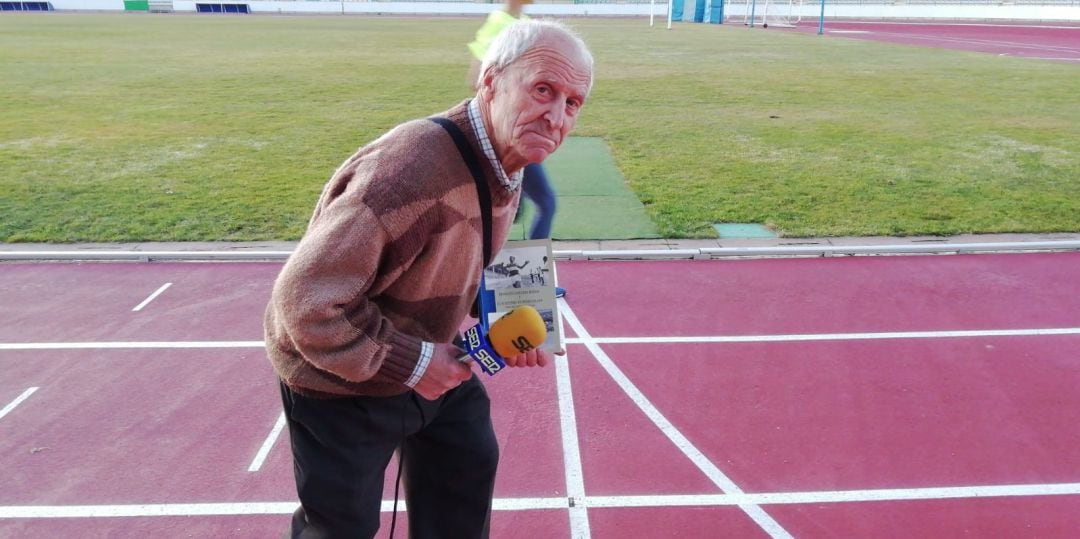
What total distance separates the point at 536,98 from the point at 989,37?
4650 centimetres

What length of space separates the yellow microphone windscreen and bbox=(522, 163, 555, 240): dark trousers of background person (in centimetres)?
315

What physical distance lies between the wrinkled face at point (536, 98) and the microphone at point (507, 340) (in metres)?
0.45

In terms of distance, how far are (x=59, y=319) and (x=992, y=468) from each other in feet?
20.8

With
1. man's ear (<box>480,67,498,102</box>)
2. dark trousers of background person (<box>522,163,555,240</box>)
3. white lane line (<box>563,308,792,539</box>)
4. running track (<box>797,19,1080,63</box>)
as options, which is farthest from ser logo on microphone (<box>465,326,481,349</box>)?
running track (<box>797,19,1080,63</box>)

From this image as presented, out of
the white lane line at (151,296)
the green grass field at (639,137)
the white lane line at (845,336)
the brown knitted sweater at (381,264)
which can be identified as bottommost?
the white lane line at (151,296)

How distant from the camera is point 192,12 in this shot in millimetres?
69375

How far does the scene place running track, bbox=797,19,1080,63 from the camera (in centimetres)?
3161

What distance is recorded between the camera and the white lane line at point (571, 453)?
380 centimetres

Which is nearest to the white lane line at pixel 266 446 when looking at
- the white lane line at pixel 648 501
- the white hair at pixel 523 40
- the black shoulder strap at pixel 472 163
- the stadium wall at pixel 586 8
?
the white lane line at pixel 648 501

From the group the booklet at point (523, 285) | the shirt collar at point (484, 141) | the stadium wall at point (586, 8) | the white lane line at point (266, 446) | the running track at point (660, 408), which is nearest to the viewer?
the shirt collar at point (484, 141)

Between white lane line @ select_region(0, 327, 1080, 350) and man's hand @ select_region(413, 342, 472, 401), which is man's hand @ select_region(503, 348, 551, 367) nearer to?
man's hand @ select_region(413, 342, 472, 401)

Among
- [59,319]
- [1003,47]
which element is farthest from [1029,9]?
[59,319]

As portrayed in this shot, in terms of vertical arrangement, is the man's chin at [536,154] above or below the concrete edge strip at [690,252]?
above

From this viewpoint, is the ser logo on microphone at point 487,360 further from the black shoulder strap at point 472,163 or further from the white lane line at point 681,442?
the white lane line at point 681,442
